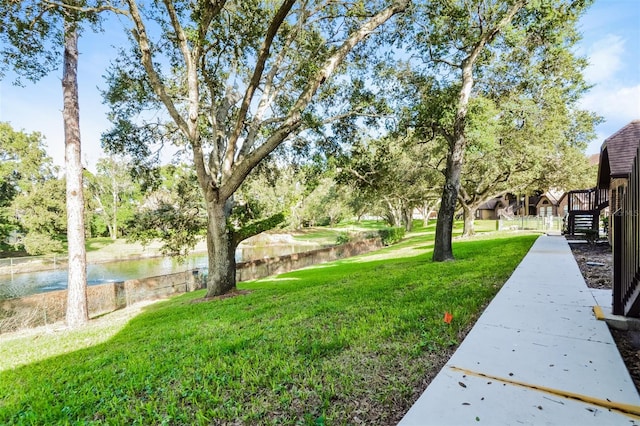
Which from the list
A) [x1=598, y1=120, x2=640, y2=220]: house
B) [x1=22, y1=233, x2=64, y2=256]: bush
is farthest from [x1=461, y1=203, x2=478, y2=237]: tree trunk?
[x1=22, y1=233, x2=64, y2=256]: bush

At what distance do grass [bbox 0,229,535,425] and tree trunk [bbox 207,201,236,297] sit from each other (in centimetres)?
341

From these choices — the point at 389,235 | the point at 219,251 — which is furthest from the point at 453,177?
the point at 389,235

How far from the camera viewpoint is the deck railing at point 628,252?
2.92 m

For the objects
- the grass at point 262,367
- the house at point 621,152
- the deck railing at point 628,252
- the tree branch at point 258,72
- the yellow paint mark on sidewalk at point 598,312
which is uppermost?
the tree branch at point 258,72

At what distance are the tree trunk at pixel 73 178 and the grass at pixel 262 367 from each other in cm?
298

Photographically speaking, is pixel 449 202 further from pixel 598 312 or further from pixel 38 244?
pixel 38 244

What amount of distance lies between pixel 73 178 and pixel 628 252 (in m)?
11.1

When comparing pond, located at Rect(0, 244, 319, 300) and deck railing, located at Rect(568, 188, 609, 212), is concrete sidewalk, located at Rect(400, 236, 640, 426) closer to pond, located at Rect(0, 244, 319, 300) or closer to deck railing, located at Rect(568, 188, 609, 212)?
pond, located at Rect(0, 244, 319, 300)

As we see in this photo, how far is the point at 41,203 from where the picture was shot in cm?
2741

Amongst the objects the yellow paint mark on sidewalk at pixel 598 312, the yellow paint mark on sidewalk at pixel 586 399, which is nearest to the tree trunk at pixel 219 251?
the yellow paint mark on sidewalk at pixel 586 399

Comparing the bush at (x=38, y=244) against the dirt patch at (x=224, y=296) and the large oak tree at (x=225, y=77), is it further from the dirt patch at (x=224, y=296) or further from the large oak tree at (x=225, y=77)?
the dirt patch at (x=224, y=296)

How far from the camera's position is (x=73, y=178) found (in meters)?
8.18

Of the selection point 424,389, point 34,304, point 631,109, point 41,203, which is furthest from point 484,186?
point 41,203

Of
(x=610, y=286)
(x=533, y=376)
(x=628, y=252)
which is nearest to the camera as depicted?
(x=533, y=376)
